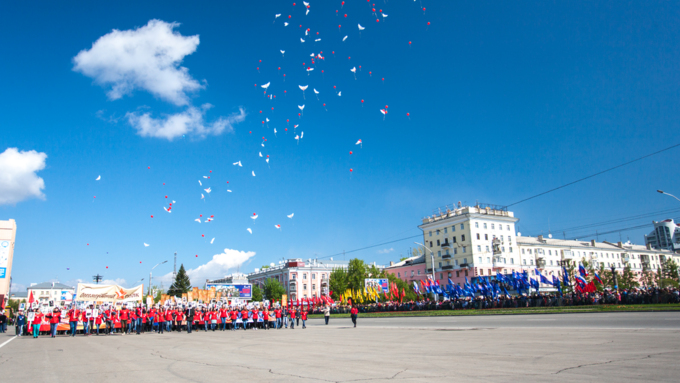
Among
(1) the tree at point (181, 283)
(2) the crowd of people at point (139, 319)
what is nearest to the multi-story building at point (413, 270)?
(1) the tree at point (181, 283)

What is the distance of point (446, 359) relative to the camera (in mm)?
10125

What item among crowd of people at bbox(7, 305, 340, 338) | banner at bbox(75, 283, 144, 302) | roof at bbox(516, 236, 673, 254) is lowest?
crowd of people at bbox(7, 305, 340, 338)

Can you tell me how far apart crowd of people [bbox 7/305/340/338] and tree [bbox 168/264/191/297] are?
7981cm

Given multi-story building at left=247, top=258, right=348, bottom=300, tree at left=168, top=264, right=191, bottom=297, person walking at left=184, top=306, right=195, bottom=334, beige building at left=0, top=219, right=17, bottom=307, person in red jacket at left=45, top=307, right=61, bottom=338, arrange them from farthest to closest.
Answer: multi-story building at left=247, top=258, right=348, bottom=300, tree at left=168, top=264, right=191, bottom=297, beige building at left=0, top=219, right=17, bottom=307, person walking at left=184, top=306, right=195, bottom=334, person in red jacket at left=45, top=307, right=61, bottom=338

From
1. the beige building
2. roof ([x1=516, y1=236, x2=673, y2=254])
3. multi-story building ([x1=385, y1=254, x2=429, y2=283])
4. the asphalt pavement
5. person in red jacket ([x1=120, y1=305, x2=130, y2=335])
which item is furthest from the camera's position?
roof ([x1=516, y1=236, x2=673, y2=254])

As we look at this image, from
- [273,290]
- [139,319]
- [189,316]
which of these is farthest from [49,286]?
[189,316]

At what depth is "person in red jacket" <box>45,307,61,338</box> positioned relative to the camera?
81.6 ft

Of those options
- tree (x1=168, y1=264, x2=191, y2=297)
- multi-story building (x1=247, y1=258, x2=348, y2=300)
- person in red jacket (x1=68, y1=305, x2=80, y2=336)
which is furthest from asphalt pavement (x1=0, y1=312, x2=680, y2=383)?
multi-story building (x1=247, y1=258, x2=348, y2=300)

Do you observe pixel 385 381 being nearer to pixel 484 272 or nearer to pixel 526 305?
pixel 526 305

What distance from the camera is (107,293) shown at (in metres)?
31.0

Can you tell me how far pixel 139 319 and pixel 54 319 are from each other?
Result: 4883mm

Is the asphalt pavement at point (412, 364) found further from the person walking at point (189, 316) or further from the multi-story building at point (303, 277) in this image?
the multi-story building at point (303, 277)

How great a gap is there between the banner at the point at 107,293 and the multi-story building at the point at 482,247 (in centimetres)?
6108

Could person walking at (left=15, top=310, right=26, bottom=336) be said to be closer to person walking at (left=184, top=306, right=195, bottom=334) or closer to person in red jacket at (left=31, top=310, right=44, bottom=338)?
person in red jacket at (left=31, top=310, right=44, bottom=338)
